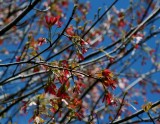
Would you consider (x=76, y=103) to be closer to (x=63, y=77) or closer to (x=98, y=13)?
(x=63, y=77)

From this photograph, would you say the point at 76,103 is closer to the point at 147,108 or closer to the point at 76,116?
the point at 76,116

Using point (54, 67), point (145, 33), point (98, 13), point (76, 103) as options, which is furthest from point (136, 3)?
point (54, 67)

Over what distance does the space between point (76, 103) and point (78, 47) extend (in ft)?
2.14

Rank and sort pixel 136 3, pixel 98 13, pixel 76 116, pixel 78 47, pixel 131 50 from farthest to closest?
pixel 136 3 → pixel 131 50 → pixel 98 13 → pixel 76 116 → pixel 78 47

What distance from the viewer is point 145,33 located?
523 cm

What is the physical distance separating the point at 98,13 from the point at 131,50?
70.1 inches

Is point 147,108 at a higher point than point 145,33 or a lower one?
lower

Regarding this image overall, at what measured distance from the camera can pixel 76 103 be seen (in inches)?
123

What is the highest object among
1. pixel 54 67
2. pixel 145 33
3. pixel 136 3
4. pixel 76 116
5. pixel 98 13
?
pixel 136 3

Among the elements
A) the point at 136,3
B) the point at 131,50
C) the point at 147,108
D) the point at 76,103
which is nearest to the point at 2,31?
the point at 76,103

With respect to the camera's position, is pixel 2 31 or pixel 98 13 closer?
pixel 2 31

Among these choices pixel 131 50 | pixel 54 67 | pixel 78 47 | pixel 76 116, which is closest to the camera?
pixel 54 67

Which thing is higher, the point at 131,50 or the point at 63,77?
the point at 131,50

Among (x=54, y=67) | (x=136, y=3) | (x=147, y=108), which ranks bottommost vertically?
(x=147, y=108)
